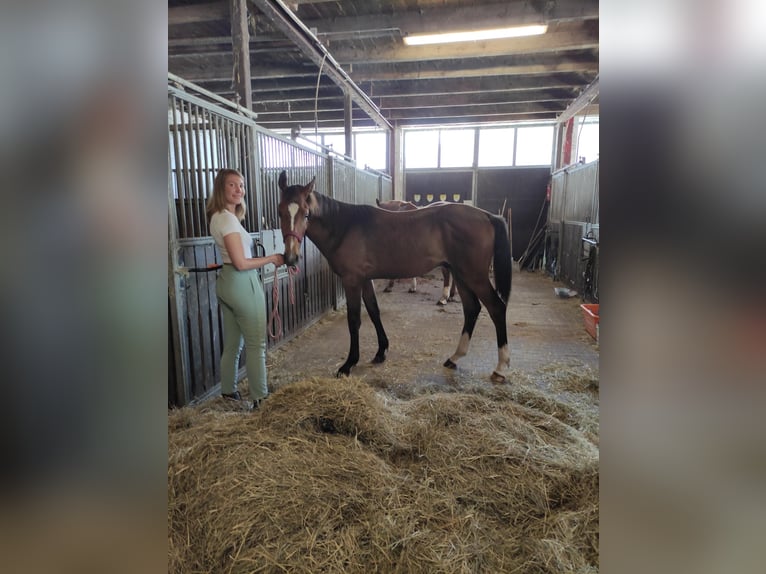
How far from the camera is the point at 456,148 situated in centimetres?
948

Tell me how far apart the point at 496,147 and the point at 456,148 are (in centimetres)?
92

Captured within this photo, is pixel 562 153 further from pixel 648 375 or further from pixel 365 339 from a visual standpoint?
pixel 648 375

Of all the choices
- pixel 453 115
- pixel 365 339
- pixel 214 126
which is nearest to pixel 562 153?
pixel 453 115

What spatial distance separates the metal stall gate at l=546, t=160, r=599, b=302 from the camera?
15.5 feet

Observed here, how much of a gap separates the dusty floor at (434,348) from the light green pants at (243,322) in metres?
0.44

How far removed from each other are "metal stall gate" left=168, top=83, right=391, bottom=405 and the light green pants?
10.2 inches

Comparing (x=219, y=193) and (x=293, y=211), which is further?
(x=293, y=211)

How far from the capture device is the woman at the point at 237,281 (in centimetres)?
194

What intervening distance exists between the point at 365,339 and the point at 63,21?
3.42 m

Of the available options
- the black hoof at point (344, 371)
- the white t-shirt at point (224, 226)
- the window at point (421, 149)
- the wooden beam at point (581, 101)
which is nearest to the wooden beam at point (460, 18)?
the wooden beam at point (581, 101)

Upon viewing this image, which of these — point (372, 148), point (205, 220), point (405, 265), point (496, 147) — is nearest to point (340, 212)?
point (405, 265)

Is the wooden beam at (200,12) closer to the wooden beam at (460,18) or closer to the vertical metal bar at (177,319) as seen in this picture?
the wooden beam at (460,18)

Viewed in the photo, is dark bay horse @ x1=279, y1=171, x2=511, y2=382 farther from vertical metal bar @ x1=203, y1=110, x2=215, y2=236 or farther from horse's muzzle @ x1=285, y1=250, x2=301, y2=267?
vertical metal bar @ x1=203, y1=110, x2=215, y2=236

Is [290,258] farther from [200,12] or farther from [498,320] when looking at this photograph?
[200,12]
